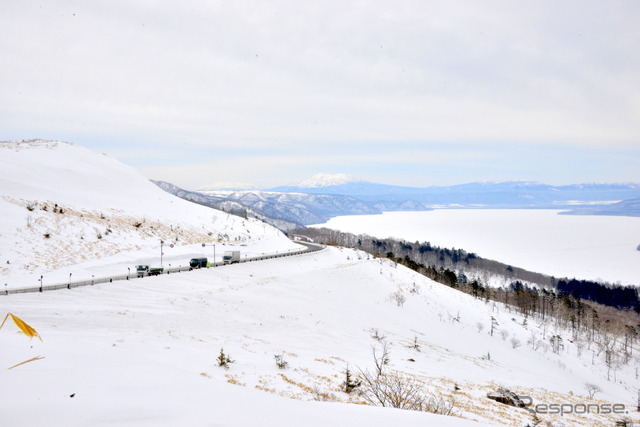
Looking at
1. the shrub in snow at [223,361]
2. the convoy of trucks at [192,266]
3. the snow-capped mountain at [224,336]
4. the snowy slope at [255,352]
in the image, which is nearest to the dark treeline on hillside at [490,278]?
the snow-capped mountain at [224,336]

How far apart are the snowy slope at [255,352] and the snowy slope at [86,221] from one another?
592 inches

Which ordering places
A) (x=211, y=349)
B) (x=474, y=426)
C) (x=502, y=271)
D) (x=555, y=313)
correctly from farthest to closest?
(x=502, y=271) → (x=555, y=313) → (x=211, y=349) → (x=474, y=426)

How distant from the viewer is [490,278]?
16662 cm

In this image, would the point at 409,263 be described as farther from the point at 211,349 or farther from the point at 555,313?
the point at 211,349

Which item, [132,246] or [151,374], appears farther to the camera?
[132,246]

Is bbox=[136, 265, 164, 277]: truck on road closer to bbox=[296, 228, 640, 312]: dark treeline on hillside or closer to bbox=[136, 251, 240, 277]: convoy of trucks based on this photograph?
bbox=[136, 251, 240, 277]: convoy of trucks

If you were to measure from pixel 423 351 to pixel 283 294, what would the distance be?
55.1 ft

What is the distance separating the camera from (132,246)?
52.8 meters

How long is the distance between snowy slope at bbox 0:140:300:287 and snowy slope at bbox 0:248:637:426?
15043 millimetres

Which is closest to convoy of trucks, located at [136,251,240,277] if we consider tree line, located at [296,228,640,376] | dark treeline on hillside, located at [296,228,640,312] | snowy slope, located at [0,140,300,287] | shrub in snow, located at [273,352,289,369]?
snowy slope, located at [0,140,300,287]

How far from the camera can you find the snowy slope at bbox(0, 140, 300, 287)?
136 ft

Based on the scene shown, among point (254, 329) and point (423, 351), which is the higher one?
point (254, 329)

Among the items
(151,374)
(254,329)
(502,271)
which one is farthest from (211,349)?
(502,271)

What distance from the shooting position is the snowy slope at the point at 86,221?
41.6 metres
